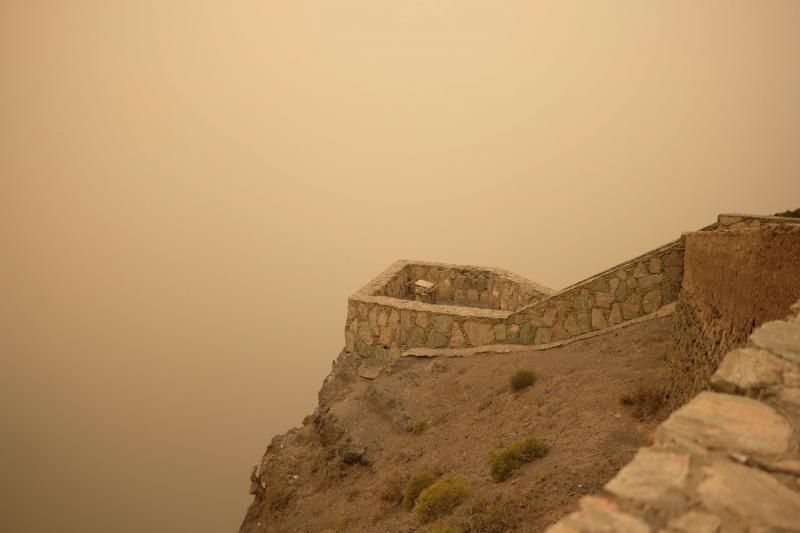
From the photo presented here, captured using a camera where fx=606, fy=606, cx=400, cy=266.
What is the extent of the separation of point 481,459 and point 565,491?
2.35m

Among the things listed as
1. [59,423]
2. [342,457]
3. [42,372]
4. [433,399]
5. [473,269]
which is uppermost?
[473,269]

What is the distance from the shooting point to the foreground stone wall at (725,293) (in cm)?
548

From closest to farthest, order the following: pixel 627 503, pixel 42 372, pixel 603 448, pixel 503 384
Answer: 1. pixel 627 503
2. pixel 603 448
3. pixel 503 384
4. pixel 42 372

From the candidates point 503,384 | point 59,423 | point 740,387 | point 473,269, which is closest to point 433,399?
point 503,384

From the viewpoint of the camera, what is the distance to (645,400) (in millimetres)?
8820

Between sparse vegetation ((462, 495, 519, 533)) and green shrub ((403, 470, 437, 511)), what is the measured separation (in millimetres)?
1697

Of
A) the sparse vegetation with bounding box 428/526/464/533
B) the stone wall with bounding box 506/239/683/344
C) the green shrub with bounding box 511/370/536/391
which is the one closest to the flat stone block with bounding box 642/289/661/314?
the stone wall with bounding box 506/239/683/344

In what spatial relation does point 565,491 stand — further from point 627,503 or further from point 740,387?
point 627,503

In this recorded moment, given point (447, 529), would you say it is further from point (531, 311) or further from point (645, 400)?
point (531, 311)

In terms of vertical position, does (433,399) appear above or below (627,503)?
below

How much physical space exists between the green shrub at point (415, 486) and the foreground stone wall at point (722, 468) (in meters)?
6.29

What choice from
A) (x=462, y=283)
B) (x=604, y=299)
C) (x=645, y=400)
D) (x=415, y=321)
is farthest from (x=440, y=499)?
(x=462, y=283)

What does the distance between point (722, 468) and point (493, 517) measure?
4.59 metres

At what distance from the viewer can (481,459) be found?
9227 millimetres
